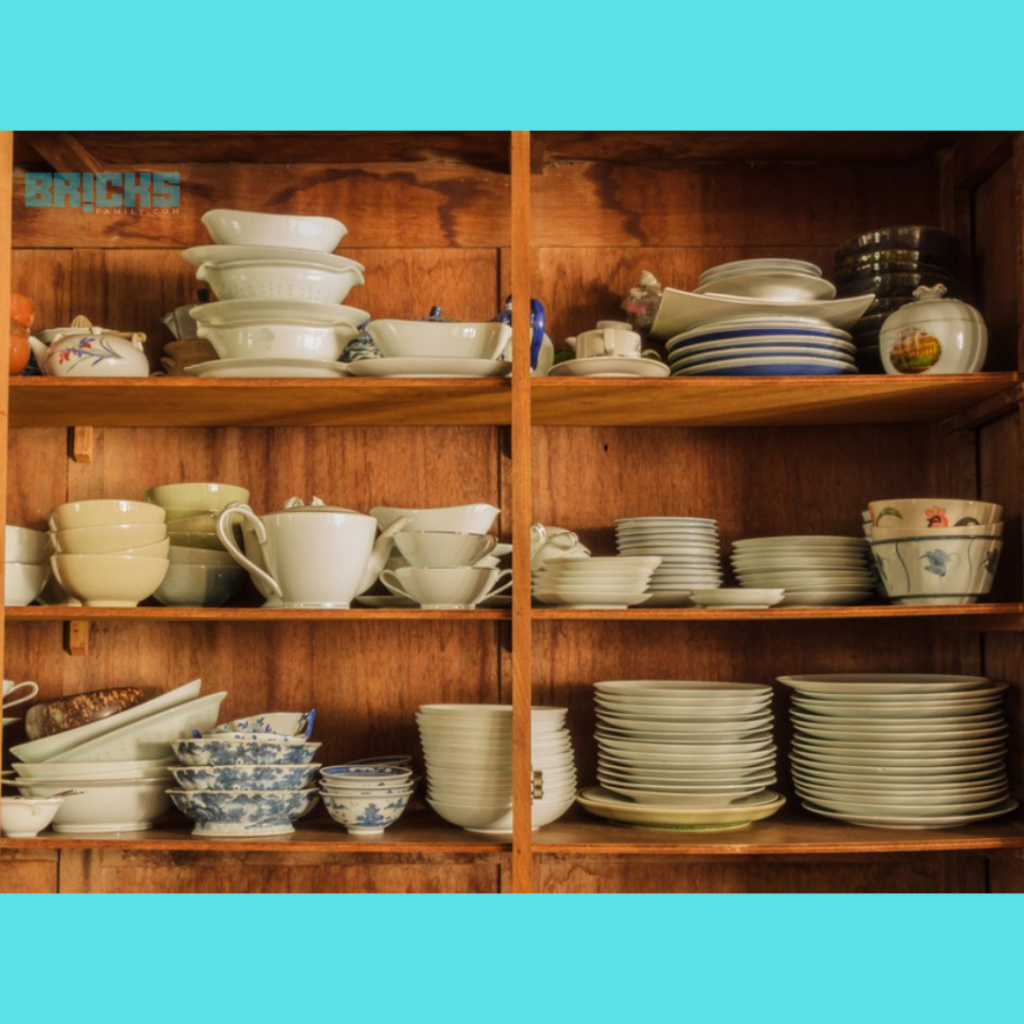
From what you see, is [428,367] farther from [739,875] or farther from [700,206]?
[739,875]

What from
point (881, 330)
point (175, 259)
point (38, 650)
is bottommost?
point (38, 650)

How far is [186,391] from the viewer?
2039mm

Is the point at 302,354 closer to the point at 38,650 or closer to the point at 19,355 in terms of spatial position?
the point at 19,355

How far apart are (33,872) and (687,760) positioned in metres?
1.35

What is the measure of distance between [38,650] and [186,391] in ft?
2.30

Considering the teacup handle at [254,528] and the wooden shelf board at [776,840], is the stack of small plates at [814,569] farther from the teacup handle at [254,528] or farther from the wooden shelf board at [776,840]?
the teacup handle at [254,528]

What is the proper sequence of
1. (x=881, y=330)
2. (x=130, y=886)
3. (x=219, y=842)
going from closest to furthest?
(x=219, y=842) < (x=881, y=330) < (x=130, y=886)

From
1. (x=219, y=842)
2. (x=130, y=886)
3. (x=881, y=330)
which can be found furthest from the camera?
(x=130, y=886)

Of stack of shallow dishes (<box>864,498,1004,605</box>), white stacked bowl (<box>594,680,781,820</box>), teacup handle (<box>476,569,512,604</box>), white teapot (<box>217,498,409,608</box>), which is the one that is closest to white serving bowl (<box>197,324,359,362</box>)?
white teapot (<box>217,498,409,608</box>)

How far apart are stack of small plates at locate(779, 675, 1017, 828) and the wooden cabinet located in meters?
0.17

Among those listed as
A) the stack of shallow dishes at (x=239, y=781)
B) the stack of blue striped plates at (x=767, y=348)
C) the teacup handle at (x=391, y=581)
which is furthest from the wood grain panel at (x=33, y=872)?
the stack of blue striped plates at (x=767, y=348)

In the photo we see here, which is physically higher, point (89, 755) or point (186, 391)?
point (186, 391)

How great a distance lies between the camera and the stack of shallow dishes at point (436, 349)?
2016 mm

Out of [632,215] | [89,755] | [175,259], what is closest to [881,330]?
[632,215]
